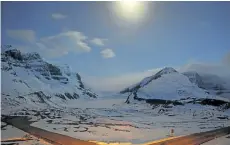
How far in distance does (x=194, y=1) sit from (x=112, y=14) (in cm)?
218

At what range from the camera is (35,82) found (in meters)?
10.3

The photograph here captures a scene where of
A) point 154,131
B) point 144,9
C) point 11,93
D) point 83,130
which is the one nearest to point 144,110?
point 154,131

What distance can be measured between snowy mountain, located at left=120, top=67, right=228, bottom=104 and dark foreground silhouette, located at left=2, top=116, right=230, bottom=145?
127 cm

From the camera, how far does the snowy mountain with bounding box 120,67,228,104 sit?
9.81m

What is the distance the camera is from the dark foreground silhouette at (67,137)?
27.7 feet

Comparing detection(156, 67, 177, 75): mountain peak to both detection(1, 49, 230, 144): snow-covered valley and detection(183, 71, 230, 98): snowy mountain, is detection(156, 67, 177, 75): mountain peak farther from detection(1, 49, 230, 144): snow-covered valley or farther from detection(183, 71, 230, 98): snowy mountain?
detection(183, 71, 230, 98): snowy mountain

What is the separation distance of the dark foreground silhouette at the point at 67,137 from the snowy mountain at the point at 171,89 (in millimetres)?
1272

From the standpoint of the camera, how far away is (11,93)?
376 inches

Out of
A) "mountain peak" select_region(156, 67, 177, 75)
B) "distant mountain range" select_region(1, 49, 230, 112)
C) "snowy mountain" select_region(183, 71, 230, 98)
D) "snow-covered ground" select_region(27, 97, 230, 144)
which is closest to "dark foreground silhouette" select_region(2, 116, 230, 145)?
"snow-covered ground" select_region(27, 97, 230, 144)

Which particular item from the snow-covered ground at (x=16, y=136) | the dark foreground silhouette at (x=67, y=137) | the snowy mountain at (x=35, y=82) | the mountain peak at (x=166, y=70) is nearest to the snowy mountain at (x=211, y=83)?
the mountain peak at (x=166, y=70)

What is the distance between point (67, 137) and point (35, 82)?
2489mm

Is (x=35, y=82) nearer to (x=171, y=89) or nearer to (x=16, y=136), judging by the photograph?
(x=16, y=136)

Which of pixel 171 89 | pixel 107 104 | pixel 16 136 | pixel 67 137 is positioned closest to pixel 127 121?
pixel 107 104

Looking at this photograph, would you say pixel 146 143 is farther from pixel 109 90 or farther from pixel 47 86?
pixel 47 86
